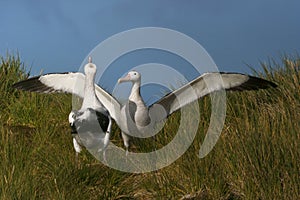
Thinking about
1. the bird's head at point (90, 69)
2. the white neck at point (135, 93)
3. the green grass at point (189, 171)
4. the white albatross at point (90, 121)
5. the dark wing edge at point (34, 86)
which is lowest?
the green grass at point (189, 171)

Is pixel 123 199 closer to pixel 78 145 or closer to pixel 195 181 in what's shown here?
pixel 195 181

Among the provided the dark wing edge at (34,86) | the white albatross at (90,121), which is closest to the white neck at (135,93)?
the white albatross at (90,121)

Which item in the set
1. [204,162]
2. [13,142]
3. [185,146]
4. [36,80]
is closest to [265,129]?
[204,162]

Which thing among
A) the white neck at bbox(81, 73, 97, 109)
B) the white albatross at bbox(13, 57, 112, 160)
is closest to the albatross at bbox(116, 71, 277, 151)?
the white albatross at bbox(13, 57, 112, 160)

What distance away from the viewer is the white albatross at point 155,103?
899 cm

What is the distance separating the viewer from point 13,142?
22.3 ft

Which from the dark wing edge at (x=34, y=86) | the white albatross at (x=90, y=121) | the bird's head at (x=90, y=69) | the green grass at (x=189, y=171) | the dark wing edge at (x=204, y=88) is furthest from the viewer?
the dark wing edge at (x=34, y=86)

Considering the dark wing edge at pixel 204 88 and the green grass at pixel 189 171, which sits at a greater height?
the dark wing edge at pixel 204 88

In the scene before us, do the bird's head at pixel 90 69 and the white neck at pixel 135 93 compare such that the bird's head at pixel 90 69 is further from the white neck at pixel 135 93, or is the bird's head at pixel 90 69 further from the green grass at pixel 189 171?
the green grass at pixel 189 171

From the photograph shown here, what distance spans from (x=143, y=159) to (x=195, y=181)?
1.59 metres

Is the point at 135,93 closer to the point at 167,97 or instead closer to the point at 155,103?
the point at 155,103

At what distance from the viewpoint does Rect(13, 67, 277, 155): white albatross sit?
899 centimetres

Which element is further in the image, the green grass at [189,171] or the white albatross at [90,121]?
the white albatross at [90,121]

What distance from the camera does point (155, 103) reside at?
30.8 feet
